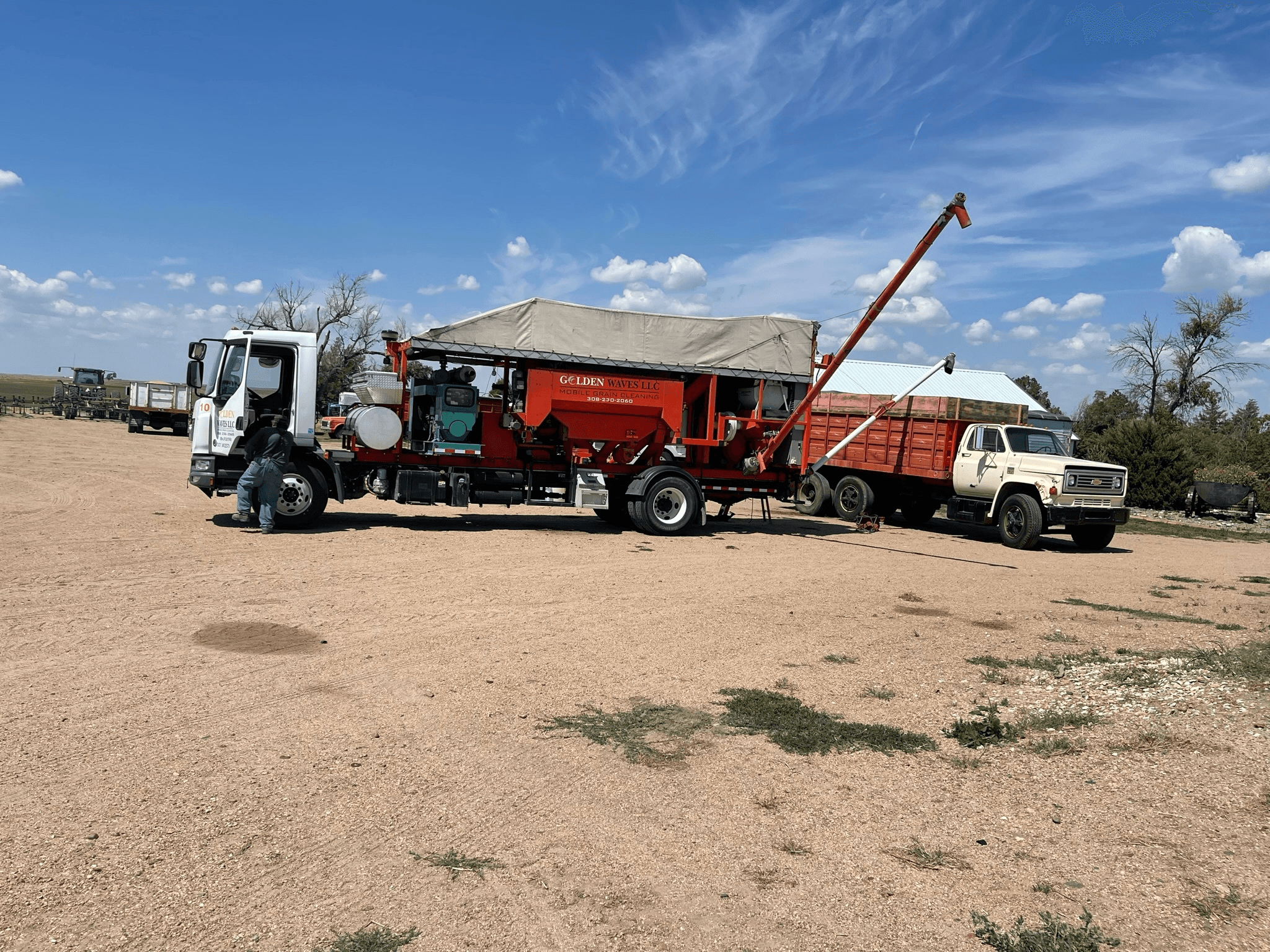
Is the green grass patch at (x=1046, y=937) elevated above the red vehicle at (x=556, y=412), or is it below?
below

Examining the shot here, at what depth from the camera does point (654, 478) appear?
53.0ft

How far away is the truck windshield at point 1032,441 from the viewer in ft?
57.7

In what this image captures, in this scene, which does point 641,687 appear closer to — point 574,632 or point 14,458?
point 574,632

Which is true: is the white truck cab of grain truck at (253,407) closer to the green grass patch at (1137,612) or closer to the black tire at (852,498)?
the green grass patch at (1137,612)

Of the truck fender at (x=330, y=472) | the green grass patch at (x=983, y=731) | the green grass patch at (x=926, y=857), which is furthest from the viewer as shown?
the truck fender at (x=330, y=472)

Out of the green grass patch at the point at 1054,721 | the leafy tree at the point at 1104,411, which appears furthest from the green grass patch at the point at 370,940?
the leafy tree at the point at 1104,411

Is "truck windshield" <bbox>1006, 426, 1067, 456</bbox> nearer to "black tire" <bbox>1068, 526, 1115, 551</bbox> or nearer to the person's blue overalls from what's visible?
"black tire" <bbox>1068, 526, 1115, 551</bbox>

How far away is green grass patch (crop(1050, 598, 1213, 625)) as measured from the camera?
33.2 feet

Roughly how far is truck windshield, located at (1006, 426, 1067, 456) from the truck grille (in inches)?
36.2

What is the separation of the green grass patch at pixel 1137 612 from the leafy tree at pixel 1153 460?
20.3 metres

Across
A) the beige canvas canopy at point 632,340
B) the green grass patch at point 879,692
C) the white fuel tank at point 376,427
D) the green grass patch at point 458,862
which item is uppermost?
the beige canvas canopy at point 632,340

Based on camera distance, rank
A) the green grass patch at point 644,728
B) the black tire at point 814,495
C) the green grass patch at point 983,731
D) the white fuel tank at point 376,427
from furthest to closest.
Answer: the black tire at point 814,495 < the white fuel tank at point 376,427 < the green grass patch at point 983,731 < the green grass patch at point 644,728

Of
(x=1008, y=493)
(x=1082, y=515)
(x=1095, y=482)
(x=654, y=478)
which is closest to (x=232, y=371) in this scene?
(x=654, y=478)

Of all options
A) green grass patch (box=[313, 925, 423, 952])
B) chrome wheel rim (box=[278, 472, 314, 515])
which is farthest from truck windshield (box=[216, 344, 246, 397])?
green grass patch (box=[313, 925, 423, 952])
